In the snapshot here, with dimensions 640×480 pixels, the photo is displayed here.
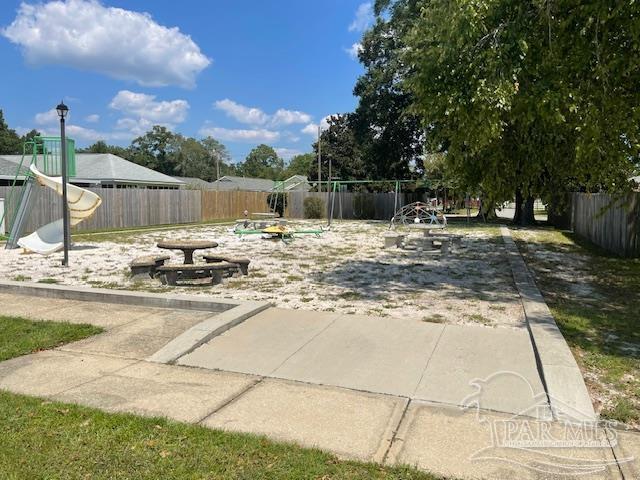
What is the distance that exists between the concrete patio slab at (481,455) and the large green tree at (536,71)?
15.1 ft

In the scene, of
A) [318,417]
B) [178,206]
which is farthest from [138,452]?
[178,206]

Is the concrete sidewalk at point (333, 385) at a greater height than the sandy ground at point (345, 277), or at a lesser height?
lesser

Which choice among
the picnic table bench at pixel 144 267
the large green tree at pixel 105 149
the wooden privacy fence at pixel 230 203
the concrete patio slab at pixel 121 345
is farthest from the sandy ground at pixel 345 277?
the large green tree at pixel 105 149

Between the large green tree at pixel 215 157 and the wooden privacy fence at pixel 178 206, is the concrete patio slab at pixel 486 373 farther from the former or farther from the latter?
the large green tree at pixel 215 157

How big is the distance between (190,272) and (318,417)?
572 centimetres

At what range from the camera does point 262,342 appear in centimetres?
528

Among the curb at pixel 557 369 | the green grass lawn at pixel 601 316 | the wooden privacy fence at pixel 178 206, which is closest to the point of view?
the curb at pixel 557 369

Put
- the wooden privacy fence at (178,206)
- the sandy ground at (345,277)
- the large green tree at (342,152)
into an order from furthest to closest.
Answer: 1. the large green tree at (342,152)
2. the wooden privacy fence at (178,206)
3. the sandy ground at (345,277)

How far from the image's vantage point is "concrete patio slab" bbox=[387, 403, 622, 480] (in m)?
2.85

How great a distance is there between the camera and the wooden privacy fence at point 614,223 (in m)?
12.0

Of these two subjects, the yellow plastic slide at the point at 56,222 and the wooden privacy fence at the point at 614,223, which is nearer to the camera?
the wooden privacy fence at the point at 614,223

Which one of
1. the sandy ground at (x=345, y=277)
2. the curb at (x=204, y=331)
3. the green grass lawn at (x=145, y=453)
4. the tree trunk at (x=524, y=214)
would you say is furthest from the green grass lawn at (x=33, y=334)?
the tree trunk at (x=524, y=214)

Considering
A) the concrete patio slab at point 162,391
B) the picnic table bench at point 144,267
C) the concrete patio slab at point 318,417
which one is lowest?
the concrete patio slab at point 318,417

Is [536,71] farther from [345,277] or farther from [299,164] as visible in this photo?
[299,164]
